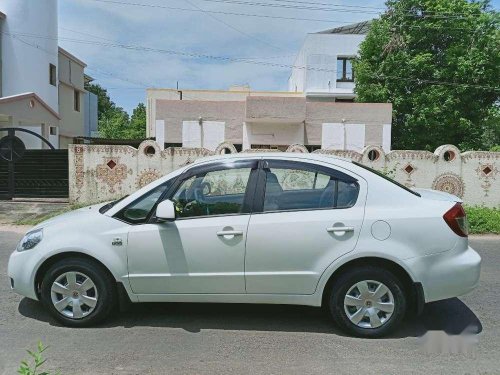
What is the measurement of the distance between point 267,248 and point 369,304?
3.40 feet

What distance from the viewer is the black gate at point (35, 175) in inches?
530

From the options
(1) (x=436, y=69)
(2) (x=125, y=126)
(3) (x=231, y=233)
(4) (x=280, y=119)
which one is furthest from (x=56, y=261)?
(2) (x=125, y=126)

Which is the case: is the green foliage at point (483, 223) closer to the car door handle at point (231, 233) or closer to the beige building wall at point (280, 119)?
the car door handle at point (231, 233)

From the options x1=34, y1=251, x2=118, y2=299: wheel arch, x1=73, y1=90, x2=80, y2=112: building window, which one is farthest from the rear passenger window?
x1=73, y1=90, x2=80, y2=112: building window

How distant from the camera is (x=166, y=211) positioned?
4.11 m

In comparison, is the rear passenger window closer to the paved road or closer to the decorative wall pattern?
the paved road

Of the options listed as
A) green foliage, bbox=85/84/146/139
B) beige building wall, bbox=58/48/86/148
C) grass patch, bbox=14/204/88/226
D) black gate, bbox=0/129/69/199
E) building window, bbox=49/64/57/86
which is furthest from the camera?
green foliage, bbox=85/84/146/139

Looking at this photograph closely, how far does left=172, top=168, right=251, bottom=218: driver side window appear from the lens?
4.34 meters

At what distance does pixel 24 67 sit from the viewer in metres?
25.0

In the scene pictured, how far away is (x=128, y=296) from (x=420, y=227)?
2717 millimetres

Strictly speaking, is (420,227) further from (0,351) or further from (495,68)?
(495,68)

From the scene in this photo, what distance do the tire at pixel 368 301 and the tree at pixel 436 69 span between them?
24145 millimetres

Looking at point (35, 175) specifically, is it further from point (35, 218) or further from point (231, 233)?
point (231, 233)

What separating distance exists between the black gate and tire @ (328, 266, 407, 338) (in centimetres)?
1117
